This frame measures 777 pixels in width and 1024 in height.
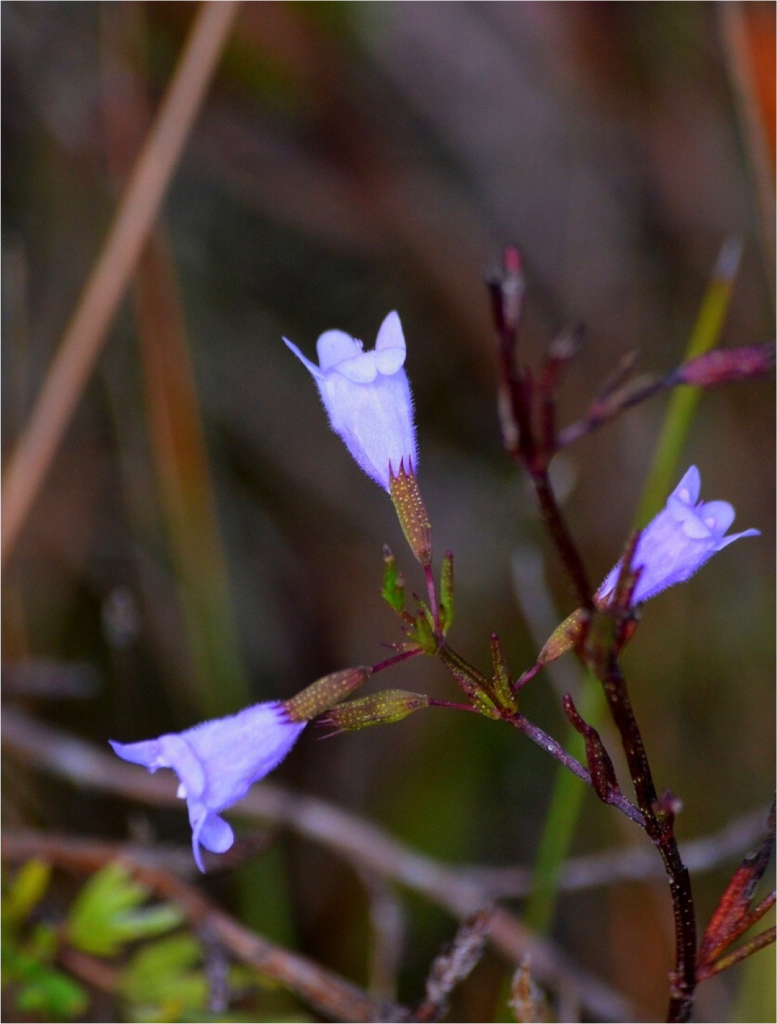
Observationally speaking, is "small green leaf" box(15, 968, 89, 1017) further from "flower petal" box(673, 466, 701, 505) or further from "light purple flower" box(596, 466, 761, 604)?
"flower petal" box(673, 466, 701, 505)

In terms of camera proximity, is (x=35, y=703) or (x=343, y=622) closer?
(x=35, y=703)

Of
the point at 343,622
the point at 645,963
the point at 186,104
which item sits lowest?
the point at 645,963

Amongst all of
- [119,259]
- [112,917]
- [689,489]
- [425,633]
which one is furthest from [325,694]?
[119,259]

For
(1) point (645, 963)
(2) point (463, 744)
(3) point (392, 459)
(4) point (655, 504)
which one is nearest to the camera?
(3) point (392, 459)

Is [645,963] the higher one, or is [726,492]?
[726,492]

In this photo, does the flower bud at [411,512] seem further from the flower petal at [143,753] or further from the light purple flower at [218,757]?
the flower petal at [143,753]

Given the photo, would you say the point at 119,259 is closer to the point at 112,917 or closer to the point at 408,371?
the point at 408,371

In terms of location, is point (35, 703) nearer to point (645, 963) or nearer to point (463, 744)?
point (463, 744)

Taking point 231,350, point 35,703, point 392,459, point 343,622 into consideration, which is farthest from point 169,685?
point 392,459
